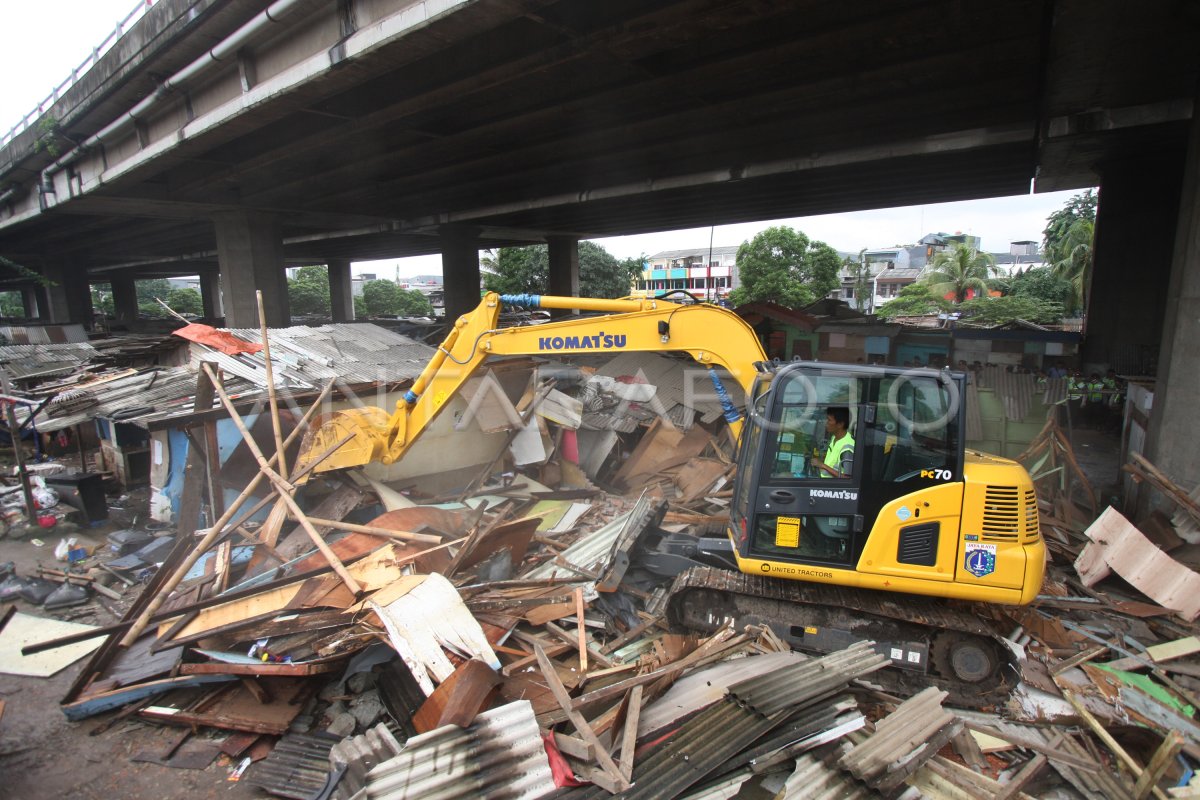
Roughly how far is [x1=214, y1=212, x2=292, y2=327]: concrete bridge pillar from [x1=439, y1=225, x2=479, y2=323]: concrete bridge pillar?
19.7 feet

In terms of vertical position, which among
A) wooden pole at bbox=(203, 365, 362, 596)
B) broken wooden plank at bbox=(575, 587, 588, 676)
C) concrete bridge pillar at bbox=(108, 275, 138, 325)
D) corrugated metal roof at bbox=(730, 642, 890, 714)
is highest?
concrete bridge pillar at bbox=(108, 275, 138, 325)

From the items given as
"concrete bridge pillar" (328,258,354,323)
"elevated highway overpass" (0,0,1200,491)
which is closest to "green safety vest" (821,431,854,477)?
"elevated highway overpass" (0,0,1200,491)

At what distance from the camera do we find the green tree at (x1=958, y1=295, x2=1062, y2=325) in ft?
103

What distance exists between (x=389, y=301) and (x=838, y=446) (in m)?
49.3

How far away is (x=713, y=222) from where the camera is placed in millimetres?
23688

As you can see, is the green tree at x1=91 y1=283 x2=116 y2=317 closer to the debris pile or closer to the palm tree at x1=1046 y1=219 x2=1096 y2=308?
the debris pile

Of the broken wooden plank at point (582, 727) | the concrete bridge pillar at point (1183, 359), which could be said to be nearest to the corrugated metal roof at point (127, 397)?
the broken wooden plank at point (582, 727)

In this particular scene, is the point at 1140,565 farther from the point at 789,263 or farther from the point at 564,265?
the point at 789,263

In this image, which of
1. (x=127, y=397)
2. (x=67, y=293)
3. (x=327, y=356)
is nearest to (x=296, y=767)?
(x=327, y=356)

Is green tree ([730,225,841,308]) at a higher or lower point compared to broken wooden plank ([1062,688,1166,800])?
higher

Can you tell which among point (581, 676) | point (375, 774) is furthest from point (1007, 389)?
point (375, 774)

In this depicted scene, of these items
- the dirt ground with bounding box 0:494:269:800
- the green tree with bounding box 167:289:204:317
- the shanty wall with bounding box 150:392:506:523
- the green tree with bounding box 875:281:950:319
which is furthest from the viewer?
the green tree with bounding box 167:289:204:317

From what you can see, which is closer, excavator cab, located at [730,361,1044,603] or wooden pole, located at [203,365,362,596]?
excavator cab, located at [730,361,1044,603]

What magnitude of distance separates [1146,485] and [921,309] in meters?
37.4
